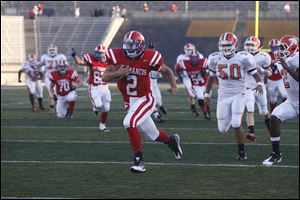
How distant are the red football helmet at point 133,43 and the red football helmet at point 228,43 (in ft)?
7.07

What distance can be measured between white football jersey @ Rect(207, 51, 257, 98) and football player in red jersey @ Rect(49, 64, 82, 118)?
22.3ft

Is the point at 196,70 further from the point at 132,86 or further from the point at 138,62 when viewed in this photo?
the point at 138,62

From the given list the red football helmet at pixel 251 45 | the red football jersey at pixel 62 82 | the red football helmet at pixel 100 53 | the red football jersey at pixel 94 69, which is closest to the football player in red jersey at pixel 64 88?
the red football jersey at pixel 62 82

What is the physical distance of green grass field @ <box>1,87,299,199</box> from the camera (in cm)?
774

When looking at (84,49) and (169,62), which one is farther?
(84,49)

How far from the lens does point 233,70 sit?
9742 millimetres

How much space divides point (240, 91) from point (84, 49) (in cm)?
3078

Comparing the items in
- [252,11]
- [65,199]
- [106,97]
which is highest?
[252,11]

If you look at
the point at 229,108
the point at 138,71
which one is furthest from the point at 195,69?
the point at 138,71

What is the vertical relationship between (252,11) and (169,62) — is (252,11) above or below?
above

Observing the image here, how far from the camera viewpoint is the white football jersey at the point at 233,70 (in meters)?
9.71

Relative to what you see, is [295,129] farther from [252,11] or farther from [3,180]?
[252,11]

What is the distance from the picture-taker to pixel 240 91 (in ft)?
32.1

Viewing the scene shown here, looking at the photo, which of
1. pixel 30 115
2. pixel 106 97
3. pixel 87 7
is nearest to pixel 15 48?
pixel 87 7
